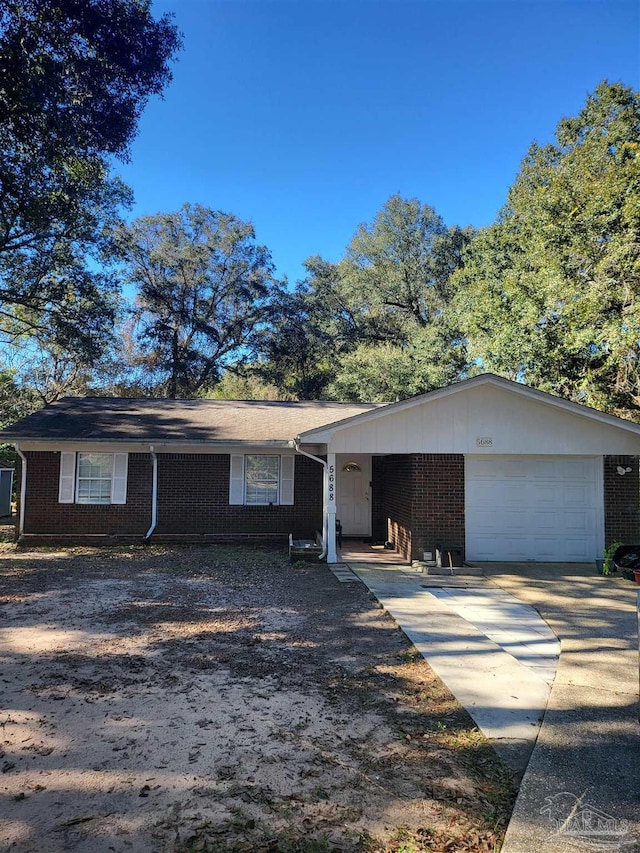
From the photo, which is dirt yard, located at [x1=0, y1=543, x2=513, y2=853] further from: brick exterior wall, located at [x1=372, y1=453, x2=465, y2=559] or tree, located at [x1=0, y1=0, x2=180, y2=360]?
tree, located at [x1=0, y1=0, x2=180, y2=360]

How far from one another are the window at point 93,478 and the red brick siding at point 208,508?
1.01 meters

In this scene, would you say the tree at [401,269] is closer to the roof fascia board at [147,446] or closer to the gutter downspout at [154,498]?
the roof fascia board at [147,446]

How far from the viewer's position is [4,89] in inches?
444

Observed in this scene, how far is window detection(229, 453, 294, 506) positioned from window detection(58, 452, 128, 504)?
275 cm

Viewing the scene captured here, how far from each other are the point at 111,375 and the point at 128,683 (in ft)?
89.5

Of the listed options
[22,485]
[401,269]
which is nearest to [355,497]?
[22,485]

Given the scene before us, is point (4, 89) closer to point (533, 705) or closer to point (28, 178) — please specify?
point (28, 178)

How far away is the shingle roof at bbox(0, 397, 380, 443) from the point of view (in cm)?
1254

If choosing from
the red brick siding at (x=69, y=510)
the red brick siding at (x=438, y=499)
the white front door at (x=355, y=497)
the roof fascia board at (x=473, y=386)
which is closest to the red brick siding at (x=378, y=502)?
the white front door at (x=355, y=497)

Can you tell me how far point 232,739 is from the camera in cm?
364

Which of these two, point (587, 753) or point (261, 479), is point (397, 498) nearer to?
point (261, 479)

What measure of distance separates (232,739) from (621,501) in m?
10.2

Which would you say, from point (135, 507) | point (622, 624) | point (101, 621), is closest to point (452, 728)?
point (622, 624)

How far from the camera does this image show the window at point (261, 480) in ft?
43.7
